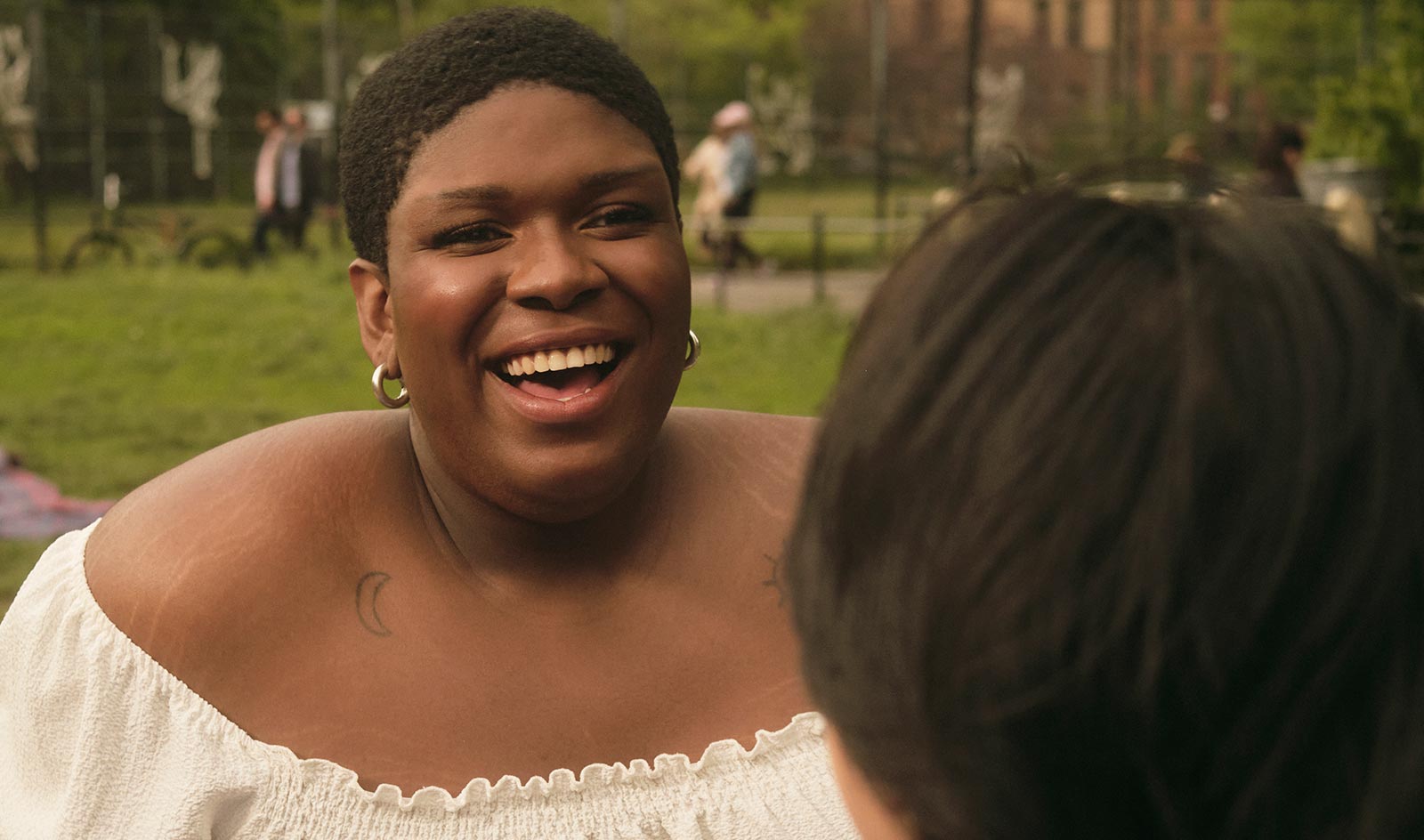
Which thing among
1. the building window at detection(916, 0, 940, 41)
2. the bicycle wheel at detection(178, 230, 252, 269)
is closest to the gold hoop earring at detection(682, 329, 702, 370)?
the bicycle wheel at detection(178, 230, 252, 269)

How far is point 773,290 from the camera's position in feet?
45.9

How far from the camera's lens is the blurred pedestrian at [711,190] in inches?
593

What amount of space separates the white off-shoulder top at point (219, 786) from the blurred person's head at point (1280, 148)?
874 cm

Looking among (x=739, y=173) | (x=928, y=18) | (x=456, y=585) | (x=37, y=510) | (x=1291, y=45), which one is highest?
(x=928, y=18)

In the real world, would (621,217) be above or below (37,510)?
above

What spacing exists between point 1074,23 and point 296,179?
12.3 m

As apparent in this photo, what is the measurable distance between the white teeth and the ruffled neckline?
1.49 ft

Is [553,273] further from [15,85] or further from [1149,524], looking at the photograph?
[15,85]

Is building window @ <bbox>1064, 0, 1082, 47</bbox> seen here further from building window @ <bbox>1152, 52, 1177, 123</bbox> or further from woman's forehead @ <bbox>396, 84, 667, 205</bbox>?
woman's forehead @ <bbox>396, 84, 667, 205</bbox>

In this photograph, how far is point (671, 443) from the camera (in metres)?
2.14

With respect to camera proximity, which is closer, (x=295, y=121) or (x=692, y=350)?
(x=692, y=350)

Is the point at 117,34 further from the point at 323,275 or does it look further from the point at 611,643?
the point at 611,643

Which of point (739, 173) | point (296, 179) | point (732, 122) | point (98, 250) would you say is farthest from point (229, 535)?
point (296, 179)

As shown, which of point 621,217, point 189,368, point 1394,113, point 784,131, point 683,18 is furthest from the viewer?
point 683,18
